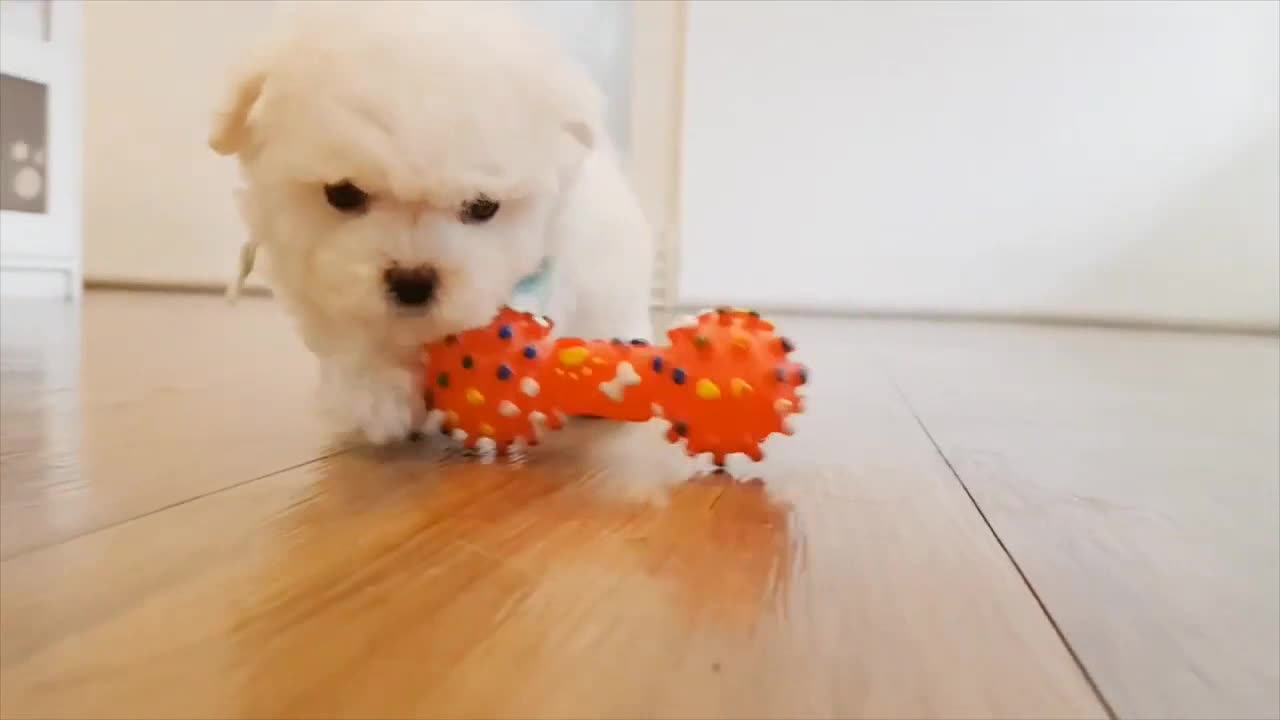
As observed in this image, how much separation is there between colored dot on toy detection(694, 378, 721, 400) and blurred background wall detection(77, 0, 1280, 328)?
89.8 inches

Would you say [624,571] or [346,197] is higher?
[346,197]

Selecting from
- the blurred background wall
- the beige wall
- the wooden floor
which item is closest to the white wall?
the blurred background wall

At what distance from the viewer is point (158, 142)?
334cm

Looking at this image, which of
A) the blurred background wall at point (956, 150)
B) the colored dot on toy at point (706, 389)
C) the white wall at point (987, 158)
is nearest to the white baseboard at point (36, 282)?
the blurred background wall at point (956, 150)

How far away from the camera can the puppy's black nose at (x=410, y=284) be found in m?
0.73

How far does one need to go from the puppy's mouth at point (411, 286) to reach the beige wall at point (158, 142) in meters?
2.79

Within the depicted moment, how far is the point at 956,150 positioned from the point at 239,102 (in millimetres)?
2469

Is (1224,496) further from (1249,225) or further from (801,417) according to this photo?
(1249,225)

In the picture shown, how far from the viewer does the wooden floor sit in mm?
389

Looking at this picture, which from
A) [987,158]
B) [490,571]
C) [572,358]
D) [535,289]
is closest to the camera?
[490,571]

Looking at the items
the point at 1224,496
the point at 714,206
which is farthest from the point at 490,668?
the point at 714,206

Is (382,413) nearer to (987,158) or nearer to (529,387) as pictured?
(529,387)

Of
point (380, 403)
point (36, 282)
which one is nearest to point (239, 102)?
point (380, 403)

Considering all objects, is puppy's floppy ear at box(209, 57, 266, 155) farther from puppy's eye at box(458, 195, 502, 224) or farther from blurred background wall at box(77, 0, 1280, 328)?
blurred background wall at box(77, 0, 1280, 328)
